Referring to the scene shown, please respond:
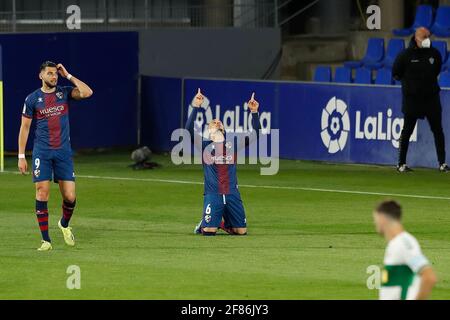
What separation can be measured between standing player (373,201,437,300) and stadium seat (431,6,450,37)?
21899mm

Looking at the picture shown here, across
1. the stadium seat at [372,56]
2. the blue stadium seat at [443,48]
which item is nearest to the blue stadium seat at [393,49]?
the stadium seat at [372,56]

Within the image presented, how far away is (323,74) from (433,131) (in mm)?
6112

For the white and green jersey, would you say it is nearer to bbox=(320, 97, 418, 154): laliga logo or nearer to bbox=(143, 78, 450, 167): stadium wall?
bbox=(143, 78, 450, 167): stadium wall

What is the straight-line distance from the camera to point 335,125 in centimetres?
2595

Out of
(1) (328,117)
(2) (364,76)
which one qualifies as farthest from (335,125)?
(2) (364,76)

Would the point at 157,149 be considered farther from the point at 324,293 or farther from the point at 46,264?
the point at 324,293

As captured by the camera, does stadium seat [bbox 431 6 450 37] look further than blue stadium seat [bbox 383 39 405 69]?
Yes

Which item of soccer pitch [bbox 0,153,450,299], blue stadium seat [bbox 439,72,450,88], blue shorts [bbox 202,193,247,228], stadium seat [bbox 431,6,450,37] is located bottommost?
soccer pitch [bbox 0,153,450,299]

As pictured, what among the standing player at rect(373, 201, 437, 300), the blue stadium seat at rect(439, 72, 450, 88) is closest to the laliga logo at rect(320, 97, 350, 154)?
the blue stadium seat at rect(439, 72, 450, 88)

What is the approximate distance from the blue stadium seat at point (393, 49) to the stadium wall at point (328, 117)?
12.8 ft

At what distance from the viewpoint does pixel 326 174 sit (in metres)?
24.4

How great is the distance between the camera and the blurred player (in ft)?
54.3

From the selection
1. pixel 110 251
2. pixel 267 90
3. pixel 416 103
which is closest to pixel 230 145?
pixel 110 251

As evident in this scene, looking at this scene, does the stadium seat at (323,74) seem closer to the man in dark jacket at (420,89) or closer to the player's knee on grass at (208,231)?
the man in dark jacket at (420,89)
